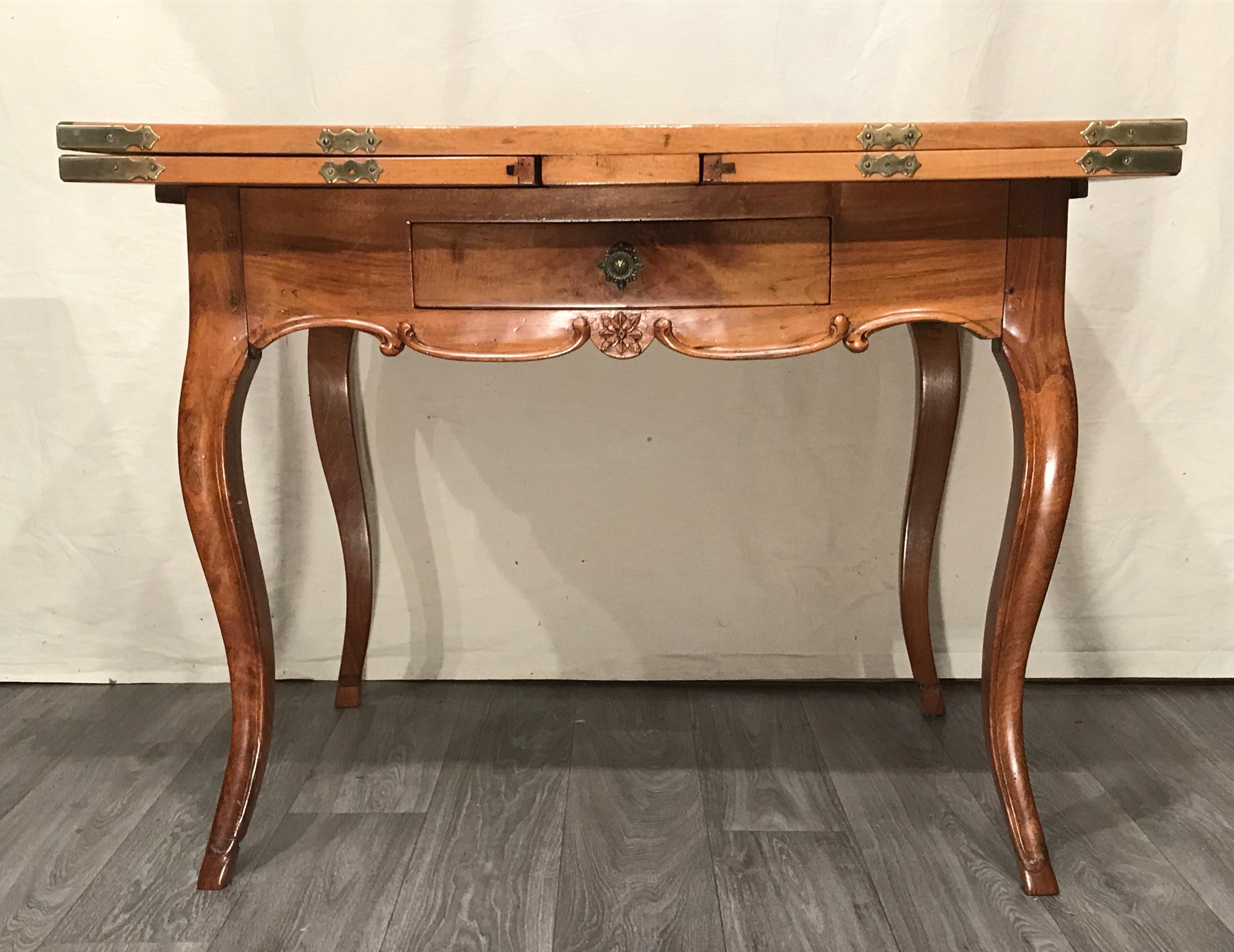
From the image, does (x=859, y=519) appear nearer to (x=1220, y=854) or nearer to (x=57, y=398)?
(x=1220, y=854)

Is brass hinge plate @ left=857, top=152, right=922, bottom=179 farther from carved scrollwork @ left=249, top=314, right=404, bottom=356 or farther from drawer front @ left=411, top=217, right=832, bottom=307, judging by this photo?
carved scrollwork @ left=249, top=314, right=404, bottom=356

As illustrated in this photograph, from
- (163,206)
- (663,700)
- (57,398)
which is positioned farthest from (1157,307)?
(57,398)

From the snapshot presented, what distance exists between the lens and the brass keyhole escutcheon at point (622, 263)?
0.95 meters

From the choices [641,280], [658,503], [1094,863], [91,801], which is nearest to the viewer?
[641,280]

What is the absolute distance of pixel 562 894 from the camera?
101 centimetres

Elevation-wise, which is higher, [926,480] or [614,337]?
[614,337]

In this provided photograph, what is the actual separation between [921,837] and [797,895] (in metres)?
0.19

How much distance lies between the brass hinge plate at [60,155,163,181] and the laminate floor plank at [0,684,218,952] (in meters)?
0.72

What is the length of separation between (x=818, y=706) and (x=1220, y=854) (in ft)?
1.77

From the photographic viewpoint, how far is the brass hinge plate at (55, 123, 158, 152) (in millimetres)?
869

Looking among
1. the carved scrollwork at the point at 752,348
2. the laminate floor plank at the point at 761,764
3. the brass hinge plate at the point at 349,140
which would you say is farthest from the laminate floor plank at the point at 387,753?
the brass hinge plate at the point at 349,140

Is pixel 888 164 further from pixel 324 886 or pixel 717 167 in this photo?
pixel 324 886

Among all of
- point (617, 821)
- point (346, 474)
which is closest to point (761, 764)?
point (617, 821)

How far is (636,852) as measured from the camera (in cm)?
109
